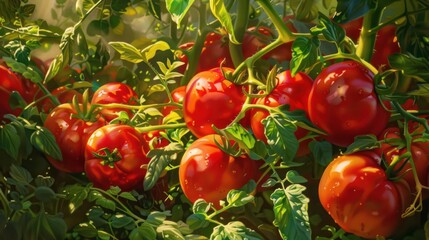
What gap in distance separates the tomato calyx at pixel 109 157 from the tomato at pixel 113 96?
2.4 inches

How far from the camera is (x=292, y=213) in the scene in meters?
0.49

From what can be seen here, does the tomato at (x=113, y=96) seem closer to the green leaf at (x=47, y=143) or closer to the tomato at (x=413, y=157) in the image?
the green leaf at (x=47, y=143)

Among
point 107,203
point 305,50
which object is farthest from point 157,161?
point 305,50

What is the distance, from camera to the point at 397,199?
0.51 meters

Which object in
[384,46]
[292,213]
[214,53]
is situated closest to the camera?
[292,213]

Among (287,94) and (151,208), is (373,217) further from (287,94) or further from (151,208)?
(151,208)

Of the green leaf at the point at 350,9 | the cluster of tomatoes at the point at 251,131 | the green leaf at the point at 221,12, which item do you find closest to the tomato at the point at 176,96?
the cluster of tomatoes at the point at 251,131

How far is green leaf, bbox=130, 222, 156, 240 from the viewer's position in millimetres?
571

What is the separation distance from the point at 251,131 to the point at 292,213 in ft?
0.31

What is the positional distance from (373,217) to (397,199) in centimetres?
2

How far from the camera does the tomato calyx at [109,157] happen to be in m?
0.65

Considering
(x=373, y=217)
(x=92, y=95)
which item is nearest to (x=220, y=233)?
(x=373, y=217)

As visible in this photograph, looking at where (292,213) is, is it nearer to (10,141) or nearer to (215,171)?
(215,171)

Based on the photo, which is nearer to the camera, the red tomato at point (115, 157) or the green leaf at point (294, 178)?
the green leaf at point (294, 178)
